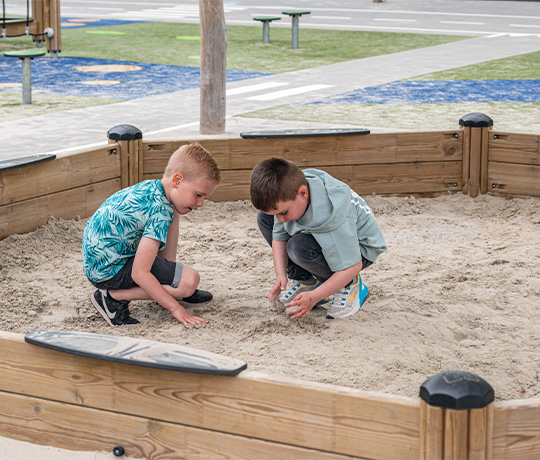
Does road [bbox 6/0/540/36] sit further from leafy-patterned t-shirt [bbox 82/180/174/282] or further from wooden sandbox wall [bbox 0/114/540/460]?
wooden sandbox wall [bbox 0/114/540/460]

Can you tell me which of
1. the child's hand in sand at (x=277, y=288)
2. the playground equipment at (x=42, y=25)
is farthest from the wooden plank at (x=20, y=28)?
the child's hand in sand at (x=277, y=288)

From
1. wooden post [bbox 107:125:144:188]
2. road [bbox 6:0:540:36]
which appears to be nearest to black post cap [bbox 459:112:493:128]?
wooden post [bbox 107:125:144:188]

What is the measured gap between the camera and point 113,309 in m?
3.42

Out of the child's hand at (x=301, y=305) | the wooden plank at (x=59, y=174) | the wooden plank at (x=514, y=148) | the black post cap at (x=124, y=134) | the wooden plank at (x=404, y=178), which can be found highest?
the black post cap at (x=124, y=134)

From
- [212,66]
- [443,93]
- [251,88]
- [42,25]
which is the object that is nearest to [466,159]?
[212,66]

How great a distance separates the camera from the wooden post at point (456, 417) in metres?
1.93

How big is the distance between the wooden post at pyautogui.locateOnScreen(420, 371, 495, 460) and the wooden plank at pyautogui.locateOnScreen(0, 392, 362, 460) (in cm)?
26

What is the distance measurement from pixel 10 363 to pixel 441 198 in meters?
3.48

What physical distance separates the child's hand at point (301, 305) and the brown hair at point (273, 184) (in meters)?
0.38

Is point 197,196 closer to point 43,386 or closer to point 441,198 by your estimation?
point 43,386

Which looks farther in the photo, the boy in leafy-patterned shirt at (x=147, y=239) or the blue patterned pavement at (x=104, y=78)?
the blue patterned pavement at (x=104, y=78)

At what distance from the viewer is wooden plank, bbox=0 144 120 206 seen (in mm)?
4344

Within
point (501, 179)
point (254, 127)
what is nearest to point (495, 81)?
point (254, 127)

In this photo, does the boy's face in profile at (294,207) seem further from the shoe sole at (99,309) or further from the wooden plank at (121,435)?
the wooden plank at (121,435)
